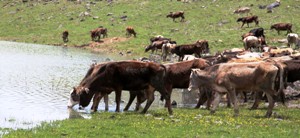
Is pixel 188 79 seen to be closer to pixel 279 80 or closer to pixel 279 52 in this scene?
pixel 279 80

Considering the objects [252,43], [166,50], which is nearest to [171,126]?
[252,43]

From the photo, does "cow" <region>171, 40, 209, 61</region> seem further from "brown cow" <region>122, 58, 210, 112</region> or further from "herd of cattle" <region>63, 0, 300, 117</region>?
"brown cow" <region>122, 58, 210, 112</region>

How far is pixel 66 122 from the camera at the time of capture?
1545 cm

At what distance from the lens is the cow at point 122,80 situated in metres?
17.8

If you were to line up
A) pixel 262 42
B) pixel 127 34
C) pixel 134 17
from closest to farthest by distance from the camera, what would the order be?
pixel 262 42 < pixel 127 34 < pixel 134 17

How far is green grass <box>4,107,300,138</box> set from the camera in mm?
13312

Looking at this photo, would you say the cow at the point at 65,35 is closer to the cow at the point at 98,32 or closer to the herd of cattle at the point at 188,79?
the cow at the point at 98,32

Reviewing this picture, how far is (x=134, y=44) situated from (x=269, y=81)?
3900cm

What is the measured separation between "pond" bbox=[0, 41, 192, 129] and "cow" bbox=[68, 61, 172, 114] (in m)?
0.83

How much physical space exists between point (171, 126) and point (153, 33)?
147ft

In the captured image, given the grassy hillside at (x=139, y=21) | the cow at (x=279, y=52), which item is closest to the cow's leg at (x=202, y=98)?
the cow at (x=279, y=52)

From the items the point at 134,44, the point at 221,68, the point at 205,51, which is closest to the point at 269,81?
the point at 221,68

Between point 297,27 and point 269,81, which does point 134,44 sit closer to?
point 297,27

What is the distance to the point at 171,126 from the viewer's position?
47.3 ft
